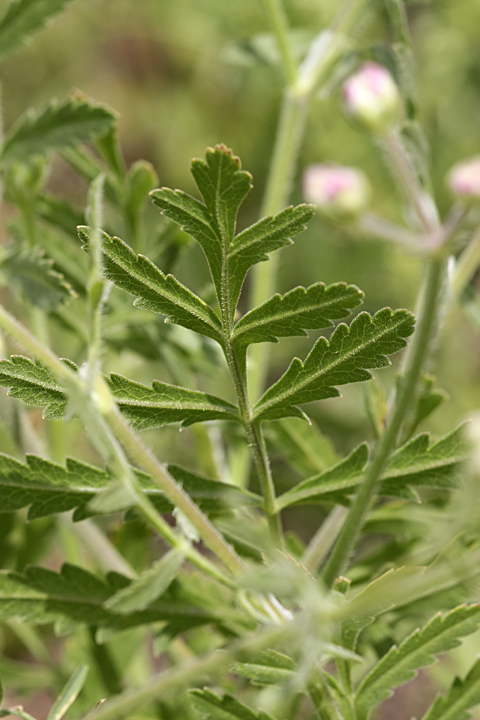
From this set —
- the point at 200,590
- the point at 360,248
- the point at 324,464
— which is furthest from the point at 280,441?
the point at 360,248

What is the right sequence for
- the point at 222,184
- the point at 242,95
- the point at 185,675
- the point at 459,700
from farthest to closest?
1. the point at 242,95
2. the point at 459,700
3. the point at 222,184
4. the point at 185,675

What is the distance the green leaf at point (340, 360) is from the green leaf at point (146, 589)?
141 mm

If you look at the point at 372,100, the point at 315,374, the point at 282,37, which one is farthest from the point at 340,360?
the point at 282,37

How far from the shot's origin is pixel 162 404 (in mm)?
550

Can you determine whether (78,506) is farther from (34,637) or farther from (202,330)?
(34,637)

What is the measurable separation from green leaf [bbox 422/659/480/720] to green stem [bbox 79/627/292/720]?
0.28 metres

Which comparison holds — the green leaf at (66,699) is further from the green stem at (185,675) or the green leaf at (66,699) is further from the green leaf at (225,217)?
the green leaf at (225,217)

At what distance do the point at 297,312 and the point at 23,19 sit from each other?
→ 51 centimetres

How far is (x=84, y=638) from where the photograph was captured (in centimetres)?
91

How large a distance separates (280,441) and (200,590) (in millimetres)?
170

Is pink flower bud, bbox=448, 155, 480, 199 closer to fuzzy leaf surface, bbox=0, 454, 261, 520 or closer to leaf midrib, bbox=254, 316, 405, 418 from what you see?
leaf midrib, bbox=254, 316, 405, 418

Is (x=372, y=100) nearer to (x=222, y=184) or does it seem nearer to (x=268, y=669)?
(x=222, y=184)

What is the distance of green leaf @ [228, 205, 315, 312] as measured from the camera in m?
0.50

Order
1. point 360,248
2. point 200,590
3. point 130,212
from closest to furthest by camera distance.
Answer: point 200,590, point 130,212, point 360,248
